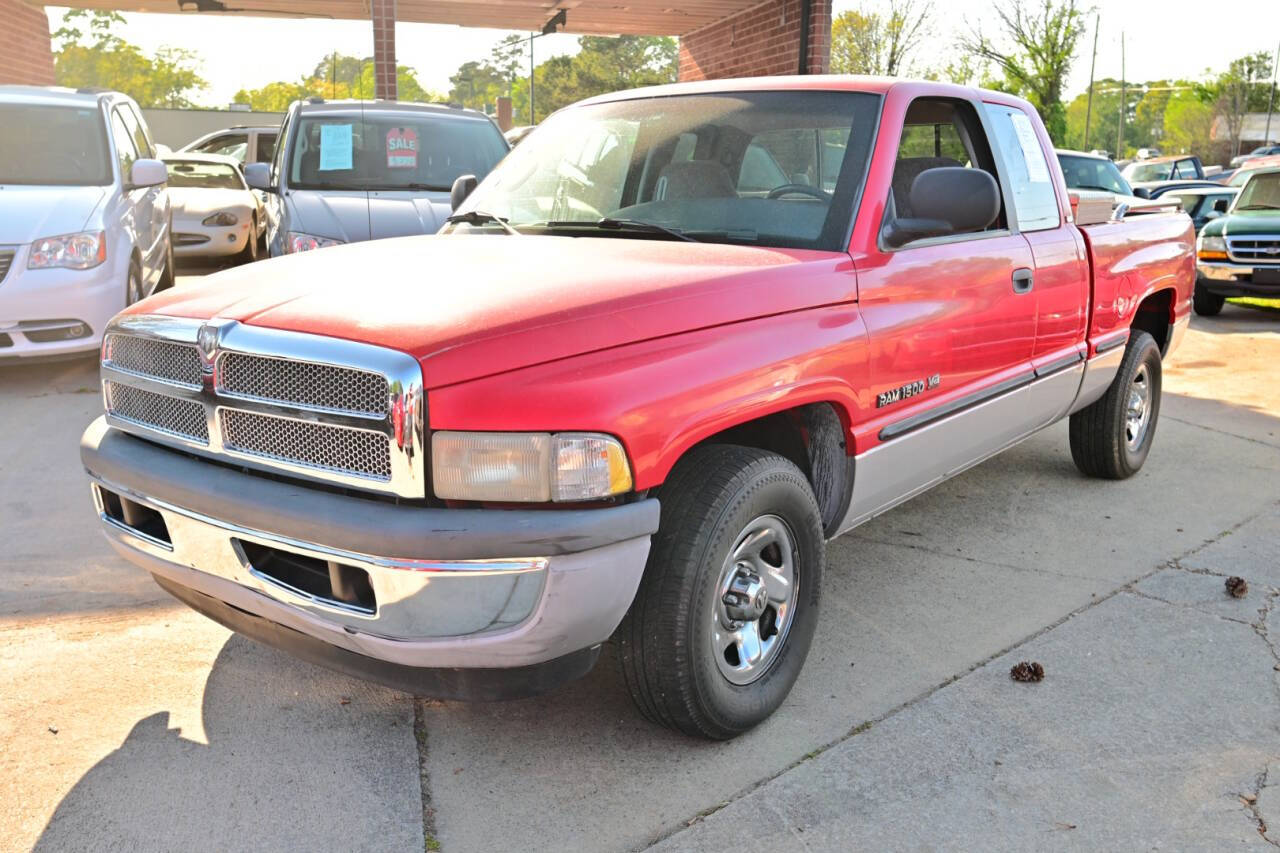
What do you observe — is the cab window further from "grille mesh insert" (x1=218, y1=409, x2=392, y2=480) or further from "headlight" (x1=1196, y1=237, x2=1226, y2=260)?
"headlight" (x1=1196, y1=237, x2=1226, y2=260)

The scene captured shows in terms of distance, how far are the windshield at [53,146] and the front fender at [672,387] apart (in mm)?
6416

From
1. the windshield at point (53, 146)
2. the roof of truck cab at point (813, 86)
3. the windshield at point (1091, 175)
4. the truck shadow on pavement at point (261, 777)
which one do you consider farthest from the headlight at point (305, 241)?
the windshield at point (1091, 175)

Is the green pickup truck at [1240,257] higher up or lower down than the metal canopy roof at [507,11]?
lower down

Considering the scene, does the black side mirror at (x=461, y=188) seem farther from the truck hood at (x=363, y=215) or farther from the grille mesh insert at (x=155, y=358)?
the truck hood at (x=363, y=215)

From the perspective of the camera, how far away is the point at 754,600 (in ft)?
10.4

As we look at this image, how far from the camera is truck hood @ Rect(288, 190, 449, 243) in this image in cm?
756

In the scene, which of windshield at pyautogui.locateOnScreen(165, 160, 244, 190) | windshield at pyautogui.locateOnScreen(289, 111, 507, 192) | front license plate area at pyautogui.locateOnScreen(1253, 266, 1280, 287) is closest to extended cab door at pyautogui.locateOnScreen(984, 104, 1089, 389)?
windshield at pyautogui.locateOnScreen(289, 111, 507, 192)

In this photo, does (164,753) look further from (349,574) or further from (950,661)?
(950,661)

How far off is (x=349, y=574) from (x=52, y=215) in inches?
232

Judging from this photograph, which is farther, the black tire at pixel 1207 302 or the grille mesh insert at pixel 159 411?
the black tire at pixel 1207 302

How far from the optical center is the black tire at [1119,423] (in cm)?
562

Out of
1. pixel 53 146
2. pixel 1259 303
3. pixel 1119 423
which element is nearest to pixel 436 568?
pixel 1119 423

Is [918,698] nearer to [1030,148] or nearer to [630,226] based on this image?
[630,226]

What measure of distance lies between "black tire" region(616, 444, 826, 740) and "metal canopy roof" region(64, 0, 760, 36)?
1236 cm
